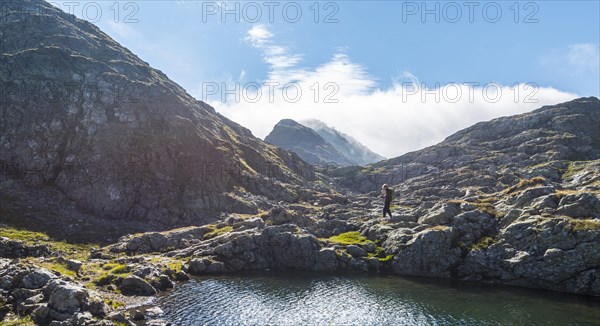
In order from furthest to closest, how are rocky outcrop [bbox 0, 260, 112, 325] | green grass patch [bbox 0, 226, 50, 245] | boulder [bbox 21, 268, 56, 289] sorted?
green grass patch [bbox 0, 226, 50, 245], boulder [bbox 21, 268, 56, 289], rocky outcrop [bbox 0, 260, 112, 325]

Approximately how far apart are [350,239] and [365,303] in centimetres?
4010

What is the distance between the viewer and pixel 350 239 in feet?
330

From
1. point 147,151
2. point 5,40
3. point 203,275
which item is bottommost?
point 203,275

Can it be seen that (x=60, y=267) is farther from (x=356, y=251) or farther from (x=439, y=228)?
(x=439, y=228)

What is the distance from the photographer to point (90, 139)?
522 ft

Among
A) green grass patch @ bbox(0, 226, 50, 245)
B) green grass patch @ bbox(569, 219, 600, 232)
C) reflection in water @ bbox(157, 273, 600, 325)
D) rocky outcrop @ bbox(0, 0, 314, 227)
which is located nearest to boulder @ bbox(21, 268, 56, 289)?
reflection in water @ bbox(157, 273, 600, 325)

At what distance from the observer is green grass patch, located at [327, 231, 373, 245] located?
97.5 meters

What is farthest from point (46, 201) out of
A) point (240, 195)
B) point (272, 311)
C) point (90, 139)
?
point (272, 311)

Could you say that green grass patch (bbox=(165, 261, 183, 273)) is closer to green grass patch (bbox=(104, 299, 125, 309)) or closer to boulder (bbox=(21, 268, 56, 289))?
green grass patch (bbox=(104, 299, 125, 309))

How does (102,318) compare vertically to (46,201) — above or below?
below

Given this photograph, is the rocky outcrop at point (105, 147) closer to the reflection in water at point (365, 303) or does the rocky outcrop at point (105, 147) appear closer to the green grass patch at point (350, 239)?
the green grass patch at point (350, 239)

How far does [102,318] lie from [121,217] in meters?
104

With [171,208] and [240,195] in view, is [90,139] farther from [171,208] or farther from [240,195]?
[240,195]

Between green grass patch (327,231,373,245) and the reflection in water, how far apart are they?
68.2 feet
